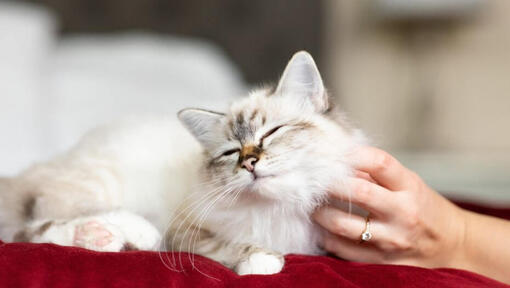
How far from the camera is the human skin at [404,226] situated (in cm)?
96

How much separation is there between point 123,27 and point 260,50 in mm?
856

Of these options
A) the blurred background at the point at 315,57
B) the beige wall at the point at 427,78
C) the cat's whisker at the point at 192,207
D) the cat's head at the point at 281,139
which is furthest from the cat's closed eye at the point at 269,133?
the beige wall at the point at 427,78

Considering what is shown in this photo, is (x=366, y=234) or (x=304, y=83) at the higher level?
(x=304, y=83)

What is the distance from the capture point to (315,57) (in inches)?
129

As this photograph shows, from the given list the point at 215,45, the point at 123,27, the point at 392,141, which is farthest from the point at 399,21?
the point at 123,27

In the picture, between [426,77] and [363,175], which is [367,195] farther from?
[426,77]

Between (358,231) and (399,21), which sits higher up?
(399,21)

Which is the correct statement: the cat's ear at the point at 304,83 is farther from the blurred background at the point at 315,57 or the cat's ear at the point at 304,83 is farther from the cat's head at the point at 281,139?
the blurred background at the point at 315,57

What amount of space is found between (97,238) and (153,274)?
0.20 metres

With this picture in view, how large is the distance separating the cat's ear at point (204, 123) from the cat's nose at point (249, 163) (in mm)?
163

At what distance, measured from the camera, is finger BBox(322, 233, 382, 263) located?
3.39 ft

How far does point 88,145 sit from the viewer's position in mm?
1354

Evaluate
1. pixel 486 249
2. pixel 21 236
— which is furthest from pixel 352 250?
pixel 21 236

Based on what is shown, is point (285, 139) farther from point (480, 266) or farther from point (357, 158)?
point (480, 266)
